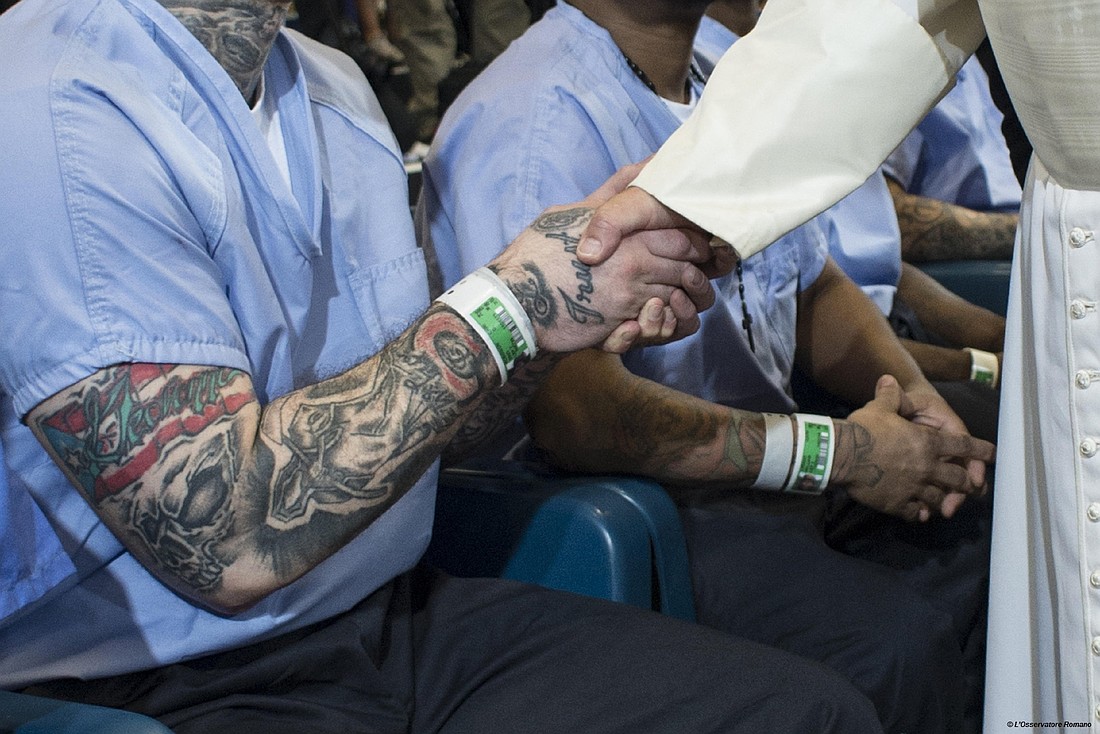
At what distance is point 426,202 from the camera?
1.74m

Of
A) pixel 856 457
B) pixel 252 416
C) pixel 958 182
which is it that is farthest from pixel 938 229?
pixel 252 416

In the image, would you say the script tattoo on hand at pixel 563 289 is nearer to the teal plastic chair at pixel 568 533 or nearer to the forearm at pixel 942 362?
the teal plastic chair at pixel 568 533

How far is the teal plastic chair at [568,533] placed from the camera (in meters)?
1.45

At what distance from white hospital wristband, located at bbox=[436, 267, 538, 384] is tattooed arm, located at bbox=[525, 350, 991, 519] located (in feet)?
1.11

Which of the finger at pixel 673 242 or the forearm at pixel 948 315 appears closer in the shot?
the finger at pixel 673 242

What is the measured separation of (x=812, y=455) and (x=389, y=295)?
24.6 inches

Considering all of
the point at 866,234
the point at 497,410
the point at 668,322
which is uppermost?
the point at 668,322

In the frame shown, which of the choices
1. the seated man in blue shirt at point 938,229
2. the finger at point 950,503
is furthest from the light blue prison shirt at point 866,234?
the finger at point 950,503

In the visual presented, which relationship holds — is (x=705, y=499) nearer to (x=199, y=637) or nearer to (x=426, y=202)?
(x=426, y=202)

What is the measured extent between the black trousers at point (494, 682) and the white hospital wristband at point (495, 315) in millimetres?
311

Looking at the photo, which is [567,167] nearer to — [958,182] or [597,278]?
[597,278]

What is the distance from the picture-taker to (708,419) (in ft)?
5.27

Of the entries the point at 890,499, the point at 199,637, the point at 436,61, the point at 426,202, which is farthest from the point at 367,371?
the point at 436,61

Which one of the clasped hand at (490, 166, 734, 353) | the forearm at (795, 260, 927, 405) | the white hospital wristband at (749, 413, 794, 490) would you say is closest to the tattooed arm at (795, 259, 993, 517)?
the forearm at (795, 260, 927, 405)
